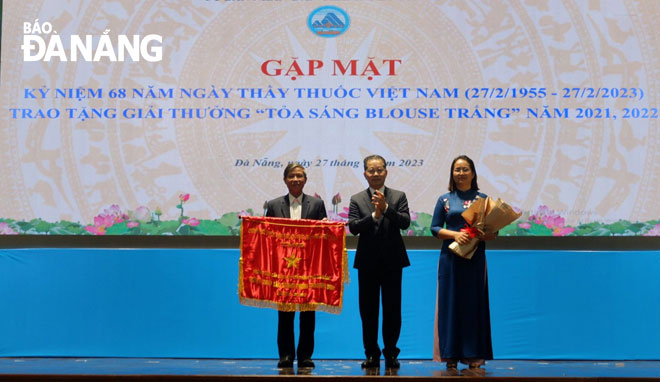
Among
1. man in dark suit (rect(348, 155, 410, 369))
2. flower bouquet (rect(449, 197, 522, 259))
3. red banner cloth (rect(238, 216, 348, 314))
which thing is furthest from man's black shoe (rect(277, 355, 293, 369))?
flower bouquet (rect(449, 197, 522, 259))

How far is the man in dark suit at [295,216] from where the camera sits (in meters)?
4.67

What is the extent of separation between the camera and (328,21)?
5.71m

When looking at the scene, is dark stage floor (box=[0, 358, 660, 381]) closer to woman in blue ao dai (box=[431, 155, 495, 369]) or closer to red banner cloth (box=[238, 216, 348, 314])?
woman in blue ao dai (box=[431, 155, 495, 369])

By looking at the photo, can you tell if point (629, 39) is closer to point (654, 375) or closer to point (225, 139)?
point (654, 375)

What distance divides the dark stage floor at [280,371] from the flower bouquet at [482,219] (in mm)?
636

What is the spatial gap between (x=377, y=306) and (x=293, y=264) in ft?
1.68

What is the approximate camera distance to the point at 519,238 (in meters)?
5.70

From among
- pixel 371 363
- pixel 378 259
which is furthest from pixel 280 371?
pixel 378 259

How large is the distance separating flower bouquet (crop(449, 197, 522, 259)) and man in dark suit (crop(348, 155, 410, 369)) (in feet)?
1.03

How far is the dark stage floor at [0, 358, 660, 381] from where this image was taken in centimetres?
414

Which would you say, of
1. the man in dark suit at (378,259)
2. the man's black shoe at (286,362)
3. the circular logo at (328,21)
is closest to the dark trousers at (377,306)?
the man in dark suit at (378,259)

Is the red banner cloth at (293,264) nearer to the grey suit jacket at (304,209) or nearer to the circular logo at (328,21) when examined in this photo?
the grey suit jacket at (304,209)

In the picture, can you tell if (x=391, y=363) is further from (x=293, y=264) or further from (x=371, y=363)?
(x=293, y=264)

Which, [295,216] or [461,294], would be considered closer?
[461,294]
